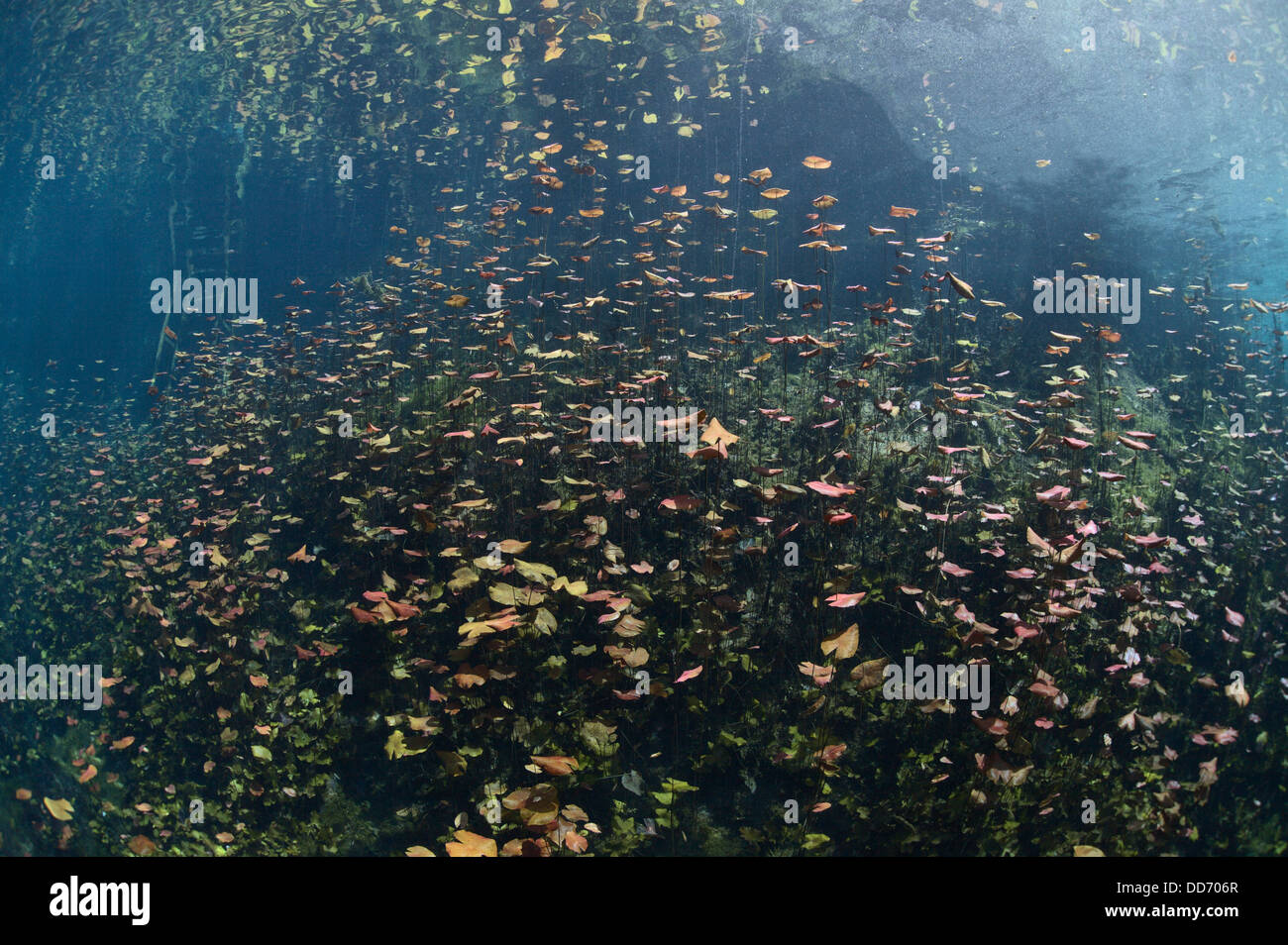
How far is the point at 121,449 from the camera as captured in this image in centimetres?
774

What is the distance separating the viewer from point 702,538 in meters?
4.14

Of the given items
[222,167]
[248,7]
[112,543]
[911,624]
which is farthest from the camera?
[222,167]

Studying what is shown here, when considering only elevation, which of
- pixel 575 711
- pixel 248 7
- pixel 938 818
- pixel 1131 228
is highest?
pixel 248 7

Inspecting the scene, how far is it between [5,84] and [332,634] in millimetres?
21386

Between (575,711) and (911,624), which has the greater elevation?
(911,624)

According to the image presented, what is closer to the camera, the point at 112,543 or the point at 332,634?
the point at 332,634

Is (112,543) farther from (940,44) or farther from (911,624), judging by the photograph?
(940,44)

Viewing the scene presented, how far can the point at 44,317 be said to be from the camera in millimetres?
54906

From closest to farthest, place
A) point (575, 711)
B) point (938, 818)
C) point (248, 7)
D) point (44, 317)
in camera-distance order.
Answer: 1. point (938, 818)
2. point (575, 711)
3. point (248, 7)
4. point (44, 317)

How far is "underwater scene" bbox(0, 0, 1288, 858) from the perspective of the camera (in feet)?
9.91

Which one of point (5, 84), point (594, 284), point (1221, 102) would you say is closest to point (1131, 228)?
point (1221, 102)

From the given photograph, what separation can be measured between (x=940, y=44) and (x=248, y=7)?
42.4 feet

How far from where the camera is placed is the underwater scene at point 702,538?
3.02 meters

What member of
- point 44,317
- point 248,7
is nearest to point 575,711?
point 248,7
